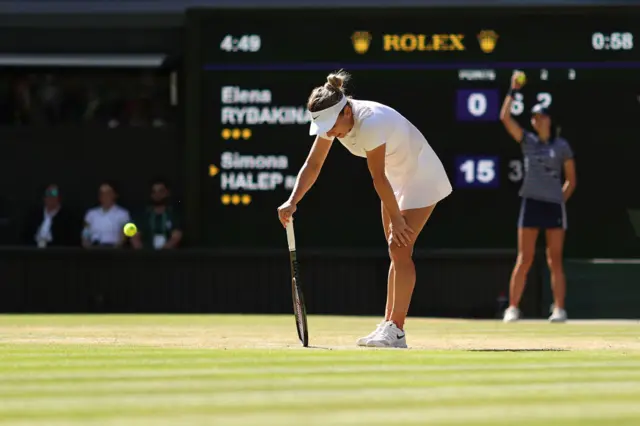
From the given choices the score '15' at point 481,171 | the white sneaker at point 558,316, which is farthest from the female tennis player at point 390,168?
the score '15' at point 481,171

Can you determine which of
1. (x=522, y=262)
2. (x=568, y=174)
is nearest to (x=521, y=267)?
(x=522, y=262)

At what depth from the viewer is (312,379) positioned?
7125 mm

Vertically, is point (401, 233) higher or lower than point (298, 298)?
higher

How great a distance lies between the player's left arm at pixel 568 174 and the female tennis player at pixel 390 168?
4267 millimetres

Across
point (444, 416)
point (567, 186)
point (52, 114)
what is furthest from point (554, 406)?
point (52, 114)

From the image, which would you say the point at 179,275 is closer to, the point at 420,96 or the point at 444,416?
the point at 420,96

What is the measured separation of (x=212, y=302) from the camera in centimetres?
1445

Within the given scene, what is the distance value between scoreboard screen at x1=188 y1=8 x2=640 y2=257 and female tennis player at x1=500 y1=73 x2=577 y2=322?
88cm

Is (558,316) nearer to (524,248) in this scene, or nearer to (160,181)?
(524,248)

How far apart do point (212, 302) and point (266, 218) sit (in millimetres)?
911

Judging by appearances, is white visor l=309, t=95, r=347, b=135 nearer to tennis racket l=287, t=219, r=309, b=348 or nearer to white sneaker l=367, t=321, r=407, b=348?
tennis racket l=287, t=219, r=309, b=348

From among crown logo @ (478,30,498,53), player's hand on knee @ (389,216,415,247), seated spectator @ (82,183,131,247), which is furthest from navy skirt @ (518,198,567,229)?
player's hand on knee @ (389,216,415,247)

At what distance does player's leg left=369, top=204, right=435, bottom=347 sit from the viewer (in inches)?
352

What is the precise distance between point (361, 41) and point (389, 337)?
5.64 metres
